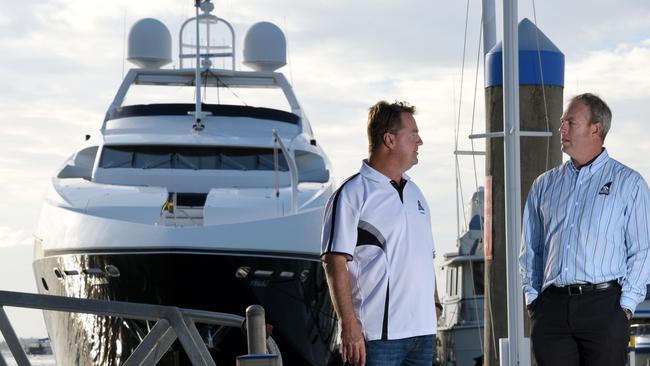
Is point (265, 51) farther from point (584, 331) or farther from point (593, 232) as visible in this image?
point (584, 331)

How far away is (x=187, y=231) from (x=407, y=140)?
9368 millimetres

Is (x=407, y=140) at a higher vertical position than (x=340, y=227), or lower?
higher

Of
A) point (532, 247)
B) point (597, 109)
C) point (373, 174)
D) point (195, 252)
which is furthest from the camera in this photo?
point (195, 252)

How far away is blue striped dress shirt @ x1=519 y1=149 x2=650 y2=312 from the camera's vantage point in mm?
5668

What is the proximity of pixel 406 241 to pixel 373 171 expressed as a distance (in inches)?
12.4

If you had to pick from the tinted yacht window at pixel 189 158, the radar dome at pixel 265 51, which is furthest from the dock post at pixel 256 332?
the radar dome at pixel 265 51

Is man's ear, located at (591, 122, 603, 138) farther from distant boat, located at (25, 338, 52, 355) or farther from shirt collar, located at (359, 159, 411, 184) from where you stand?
distant boat, located at (25, 338, 52, 355)

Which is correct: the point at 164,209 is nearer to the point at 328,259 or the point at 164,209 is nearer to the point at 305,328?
the point at 305,328

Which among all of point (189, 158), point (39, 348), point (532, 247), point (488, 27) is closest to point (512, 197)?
point (532, 247)

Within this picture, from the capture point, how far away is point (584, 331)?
220 inches

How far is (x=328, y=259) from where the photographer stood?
5270mm

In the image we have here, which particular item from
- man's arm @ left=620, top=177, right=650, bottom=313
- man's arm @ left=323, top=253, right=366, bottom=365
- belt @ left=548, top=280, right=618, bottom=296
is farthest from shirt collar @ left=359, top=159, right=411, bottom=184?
man's arm @ left=620, top=177, right=650, bottom=313

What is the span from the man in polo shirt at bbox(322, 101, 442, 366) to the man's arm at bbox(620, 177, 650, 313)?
2.76 ft

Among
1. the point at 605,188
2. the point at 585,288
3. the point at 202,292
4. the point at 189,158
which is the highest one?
the point at 189,158
